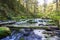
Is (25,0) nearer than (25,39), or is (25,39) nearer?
(25,39)

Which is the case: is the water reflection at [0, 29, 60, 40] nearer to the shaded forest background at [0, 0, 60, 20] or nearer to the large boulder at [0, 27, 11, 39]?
the large boulder at [0, 27, 11, 39]

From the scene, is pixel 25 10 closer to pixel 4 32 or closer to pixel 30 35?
pixel 30 35

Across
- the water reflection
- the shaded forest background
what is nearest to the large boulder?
the water reflection

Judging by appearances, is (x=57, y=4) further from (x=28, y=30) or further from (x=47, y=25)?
(x=28, y=30)

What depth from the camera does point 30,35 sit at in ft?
13.5

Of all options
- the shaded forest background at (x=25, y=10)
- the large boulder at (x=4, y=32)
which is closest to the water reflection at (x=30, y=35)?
the large boulder at (x=4, y=32)

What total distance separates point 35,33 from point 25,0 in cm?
93

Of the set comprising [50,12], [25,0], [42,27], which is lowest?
[42,27]

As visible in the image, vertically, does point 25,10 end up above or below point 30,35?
above

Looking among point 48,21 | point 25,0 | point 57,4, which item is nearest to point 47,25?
point 48,21

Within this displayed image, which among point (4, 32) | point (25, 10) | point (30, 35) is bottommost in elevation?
point (30, 35)

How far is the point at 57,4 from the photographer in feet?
14.0

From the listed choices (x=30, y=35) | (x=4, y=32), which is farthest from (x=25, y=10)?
(x=4, y=32)

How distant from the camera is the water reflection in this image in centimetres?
402
